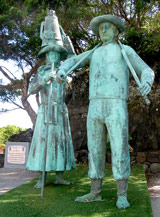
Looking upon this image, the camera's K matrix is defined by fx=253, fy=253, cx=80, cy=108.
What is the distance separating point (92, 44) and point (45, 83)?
490cm

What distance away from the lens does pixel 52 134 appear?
452 centimetres

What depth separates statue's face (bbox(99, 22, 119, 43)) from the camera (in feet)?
11.8

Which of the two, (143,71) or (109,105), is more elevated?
(143,71)

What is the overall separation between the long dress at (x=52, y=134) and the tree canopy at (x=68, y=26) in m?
3.96

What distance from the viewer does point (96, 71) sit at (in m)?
3.52

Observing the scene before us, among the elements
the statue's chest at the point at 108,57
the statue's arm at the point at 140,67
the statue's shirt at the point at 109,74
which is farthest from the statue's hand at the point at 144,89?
the statue's chest at the point at 108,57

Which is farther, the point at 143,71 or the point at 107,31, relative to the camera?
the point at 107,31

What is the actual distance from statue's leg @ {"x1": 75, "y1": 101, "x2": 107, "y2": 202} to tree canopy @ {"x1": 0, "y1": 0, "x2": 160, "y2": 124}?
16.9 ft

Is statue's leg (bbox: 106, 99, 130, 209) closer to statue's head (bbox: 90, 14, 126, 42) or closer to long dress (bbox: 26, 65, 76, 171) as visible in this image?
statue's head (bbox: 90, 14, 126, 42)

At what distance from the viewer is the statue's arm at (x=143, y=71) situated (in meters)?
3.03

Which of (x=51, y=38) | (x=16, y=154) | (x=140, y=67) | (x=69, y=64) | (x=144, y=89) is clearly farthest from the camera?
(x=16, y=154)

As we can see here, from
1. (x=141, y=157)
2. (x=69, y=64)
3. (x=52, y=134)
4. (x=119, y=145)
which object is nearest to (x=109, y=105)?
(x=119, y=145)

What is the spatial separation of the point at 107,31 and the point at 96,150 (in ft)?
5.54

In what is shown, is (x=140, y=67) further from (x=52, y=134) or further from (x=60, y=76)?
(x=52, y=134)
